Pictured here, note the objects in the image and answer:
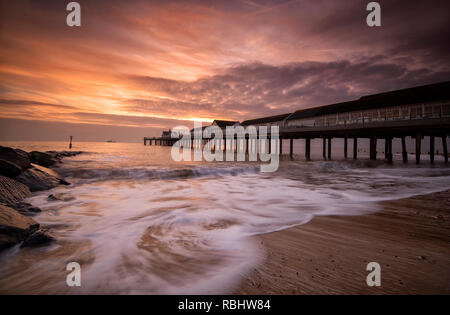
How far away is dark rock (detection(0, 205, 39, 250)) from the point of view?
3053 mm

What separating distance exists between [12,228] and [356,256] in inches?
203

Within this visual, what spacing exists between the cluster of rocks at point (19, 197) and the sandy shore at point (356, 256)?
3475mm

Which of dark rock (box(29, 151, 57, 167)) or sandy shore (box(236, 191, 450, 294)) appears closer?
sandy shore (box(236, 191, 450, 294))

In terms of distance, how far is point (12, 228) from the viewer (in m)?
3.22

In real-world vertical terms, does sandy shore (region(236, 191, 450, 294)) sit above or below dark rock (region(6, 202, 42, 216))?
below

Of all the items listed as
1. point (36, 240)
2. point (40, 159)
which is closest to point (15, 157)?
point (36, 240)

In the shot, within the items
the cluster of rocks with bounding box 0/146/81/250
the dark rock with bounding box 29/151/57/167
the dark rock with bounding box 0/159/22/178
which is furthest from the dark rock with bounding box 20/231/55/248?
the dark rock with bounding box 29/151/57/167

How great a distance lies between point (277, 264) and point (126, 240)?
267 cm

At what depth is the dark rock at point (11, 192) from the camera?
17.1ft

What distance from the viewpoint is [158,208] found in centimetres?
595

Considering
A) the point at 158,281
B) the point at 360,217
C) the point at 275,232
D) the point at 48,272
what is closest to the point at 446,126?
the point at 360,217

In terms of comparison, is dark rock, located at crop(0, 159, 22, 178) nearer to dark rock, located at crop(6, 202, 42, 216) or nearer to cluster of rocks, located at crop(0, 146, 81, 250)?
cluster of rocks, located at crop(0, 146, 81, 250)

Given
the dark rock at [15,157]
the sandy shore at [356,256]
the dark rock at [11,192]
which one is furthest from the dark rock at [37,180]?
the sandy shore at [356,256]

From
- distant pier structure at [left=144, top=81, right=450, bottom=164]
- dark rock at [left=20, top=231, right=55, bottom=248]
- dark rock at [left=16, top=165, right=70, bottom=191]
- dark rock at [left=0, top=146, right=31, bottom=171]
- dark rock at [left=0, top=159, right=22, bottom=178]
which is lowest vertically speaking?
dark rock at [left=20, top=231, right=55, bottom=248]
